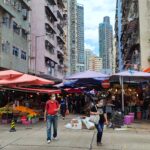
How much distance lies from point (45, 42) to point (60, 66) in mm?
21333

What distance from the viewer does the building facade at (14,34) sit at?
42.4 m

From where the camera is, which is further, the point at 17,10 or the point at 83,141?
the point at 17,10

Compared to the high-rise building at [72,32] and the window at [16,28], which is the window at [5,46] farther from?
the high-rise building at [72,32]

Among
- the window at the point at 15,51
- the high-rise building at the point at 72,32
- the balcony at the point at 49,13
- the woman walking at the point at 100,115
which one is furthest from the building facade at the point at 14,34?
the high-rise building at the point at 72,32

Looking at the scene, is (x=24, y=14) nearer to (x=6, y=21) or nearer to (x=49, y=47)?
(x=6, y=21)

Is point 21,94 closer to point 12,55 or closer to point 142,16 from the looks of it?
point 12,55

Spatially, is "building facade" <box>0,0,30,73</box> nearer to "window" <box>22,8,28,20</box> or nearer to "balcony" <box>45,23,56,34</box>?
"window" <box>22,8,28,20</box>

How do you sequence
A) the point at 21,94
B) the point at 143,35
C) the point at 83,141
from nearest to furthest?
the point at 83,141
the point at 21,94
the point at 143,35

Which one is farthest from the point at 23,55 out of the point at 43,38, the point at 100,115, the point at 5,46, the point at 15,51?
the point at 100,115

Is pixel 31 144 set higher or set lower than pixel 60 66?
lower

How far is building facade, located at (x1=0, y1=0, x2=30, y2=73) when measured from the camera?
139 feet

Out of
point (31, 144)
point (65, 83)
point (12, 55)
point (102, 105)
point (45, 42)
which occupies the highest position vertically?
point (45, 42)

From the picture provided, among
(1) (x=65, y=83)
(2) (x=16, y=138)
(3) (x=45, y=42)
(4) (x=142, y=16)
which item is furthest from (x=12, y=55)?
(2) (x=16, y=138)

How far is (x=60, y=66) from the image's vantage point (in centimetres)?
8781
